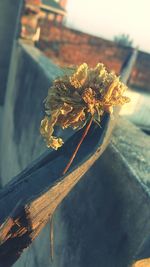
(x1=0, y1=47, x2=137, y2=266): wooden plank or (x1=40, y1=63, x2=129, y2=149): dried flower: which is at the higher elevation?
(x1=40, y1=63, x2=129, y2=149): dried flower

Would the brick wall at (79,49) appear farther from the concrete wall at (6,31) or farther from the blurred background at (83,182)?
the blurred background at (83,182)

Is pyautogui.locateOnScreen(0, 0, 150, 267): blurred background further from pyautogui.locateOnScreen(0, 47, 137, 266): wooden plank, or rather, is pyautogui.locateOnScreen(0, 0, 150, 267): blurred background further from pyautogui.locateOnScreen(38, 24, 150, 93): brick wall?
pyautogui.locateOnScreen(38, 24, 150, 93): brick wall

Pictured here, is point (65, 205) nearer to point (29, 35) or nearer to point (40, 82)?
point (40, 82)

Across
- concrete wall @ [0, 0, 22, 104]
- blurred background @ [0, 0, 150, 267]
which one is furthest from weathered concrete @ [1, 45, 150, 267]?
concrete wall @ [0, 0, 22, 104]

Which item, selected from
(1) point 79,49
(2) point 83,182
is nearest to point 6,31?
(1) point 79,49

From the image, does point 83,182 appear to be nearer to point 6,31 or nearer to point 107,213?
point 107,213

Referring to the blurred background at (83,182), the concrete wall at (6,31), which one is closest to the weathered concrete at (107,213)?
the blurred background at (83,182)
